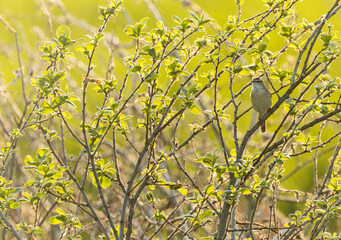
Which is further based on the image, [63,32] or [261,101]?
[261,101]

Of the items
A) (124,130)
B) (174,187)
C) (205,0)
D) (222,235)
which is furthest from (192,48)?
(205,0)

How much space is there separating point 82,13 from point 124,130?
5.98 metres

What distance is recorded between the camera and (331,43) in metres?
1.93

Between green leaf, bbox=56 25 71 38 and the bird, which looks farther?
the bird

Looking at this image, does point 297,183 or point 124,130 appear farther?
point 297,183

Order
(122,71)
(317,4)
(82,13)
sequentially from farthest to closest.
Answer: (82,13), (317,4), (122,71)

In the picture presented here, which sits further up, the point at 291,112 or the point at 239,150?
the point at 291,112

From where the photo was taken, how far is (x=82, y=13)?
7750 mm

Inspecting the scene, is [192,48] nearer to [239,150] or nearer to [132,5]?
[239,150]

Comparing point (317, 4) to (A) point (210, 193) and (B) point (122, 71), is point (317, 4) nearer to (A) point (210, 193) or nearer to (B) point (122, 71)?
(B) point (122, 71)

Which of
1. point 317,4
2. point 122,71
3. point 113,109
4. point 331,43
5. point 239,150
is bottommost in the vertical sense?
point 239,150

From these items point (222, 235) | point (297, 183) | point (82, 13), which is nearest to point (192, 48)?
point (222, 235)

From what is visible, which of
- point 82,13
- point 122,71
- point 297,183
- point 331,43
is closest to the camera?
point 331,43

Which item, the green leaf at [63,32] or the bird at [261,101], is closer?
the green leaf at [63,32]
